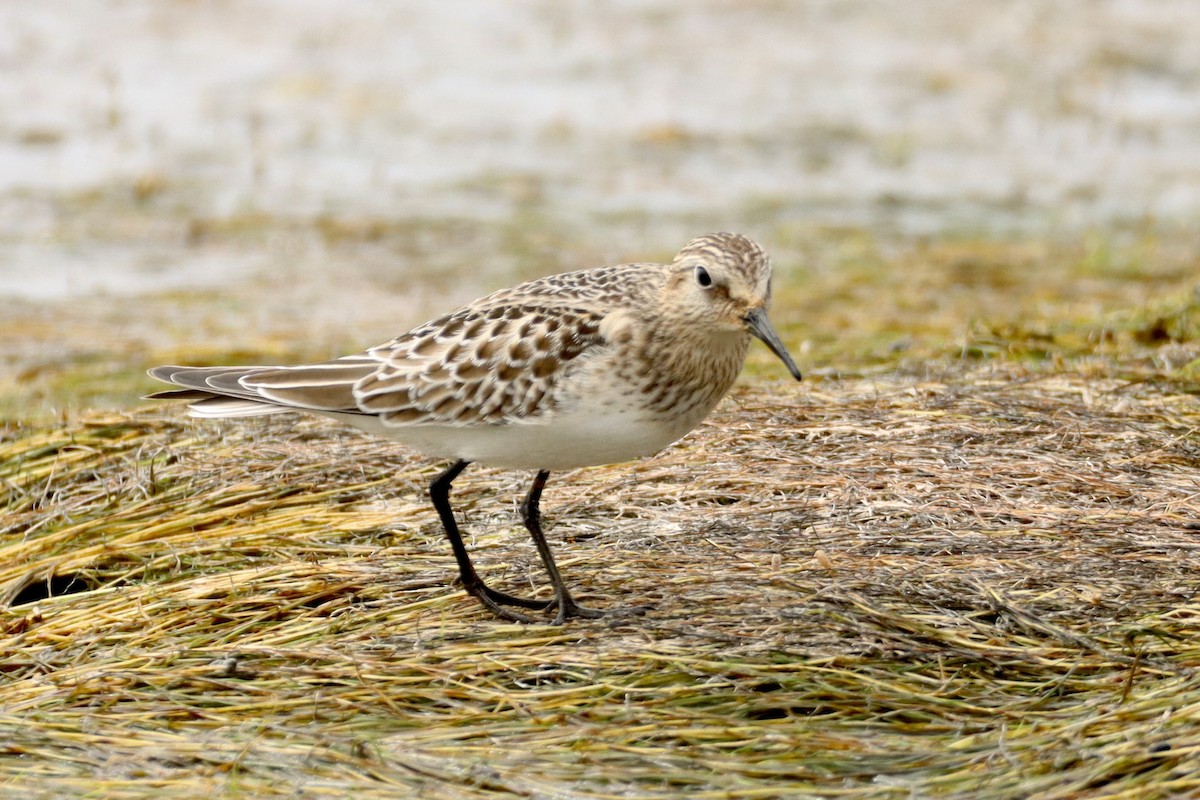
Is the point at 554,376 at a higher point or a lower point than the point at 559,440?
higher

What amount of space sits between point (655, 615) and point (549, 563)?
0.40m

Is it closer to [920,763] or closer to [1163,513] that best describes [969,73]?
[1163,513]

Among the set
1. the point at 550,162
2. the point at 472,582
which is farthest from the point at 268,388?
the point at 550,162

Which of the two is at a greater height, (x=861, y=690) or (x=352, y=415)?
(x=352, y=415)

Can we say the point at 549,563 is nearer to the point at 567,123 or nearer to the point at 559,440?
the point at 559,440

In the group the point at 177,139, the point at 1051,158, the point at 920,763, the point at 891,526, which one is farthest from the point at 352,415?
the point at 1051,158

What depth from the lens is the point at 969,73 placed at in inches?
651

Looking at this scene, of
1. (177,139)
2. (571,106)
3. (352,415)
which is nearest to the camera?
(352,415)

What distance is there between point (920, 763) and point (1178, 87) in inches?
546

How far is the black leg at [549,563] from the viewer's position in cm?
525

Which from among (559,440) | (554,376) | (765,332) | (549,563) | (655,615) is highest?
(765,332)

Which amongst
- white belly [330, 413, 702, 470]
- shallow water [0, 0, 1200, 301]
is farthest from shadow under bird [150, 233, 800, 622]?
shallow water [0, 0, 1200, 301]

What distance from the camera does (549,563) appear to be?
5.31 metres

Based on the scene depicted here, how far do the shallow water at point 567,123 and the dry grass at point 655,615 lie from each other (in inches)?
214
